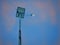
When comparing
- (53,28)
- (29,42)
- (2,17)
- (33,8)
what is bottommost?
(29,42)

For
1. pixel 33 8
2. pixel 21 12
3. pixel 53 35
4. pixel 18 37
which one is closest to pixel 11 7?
pixel 21 12

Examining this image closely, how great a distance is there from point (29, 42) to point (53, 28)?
363 millimetres

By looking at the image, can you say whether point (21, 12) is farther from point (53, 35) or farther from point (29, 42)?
point (53, 35)

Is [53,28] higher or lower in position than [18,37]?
higher

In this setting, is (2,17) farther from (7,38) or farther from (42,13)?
(42,13)

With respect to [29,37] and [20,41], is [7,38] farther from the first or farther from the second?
[29,37]

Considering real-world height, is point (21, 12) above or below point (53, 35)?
above

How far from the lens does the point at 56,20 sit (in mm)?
1844

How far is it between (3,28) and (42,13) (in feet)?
1.78

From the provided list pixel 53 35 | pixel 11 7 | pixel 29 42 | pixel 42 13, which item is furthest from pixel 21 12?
pixel 53 35

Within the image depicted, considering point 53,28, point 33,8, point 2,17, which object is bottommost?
point 53,28

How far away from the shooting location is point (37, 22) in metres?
1.84

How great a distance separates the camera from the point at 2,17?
71.7 inches

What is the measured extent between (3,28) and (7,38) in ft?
0.46
